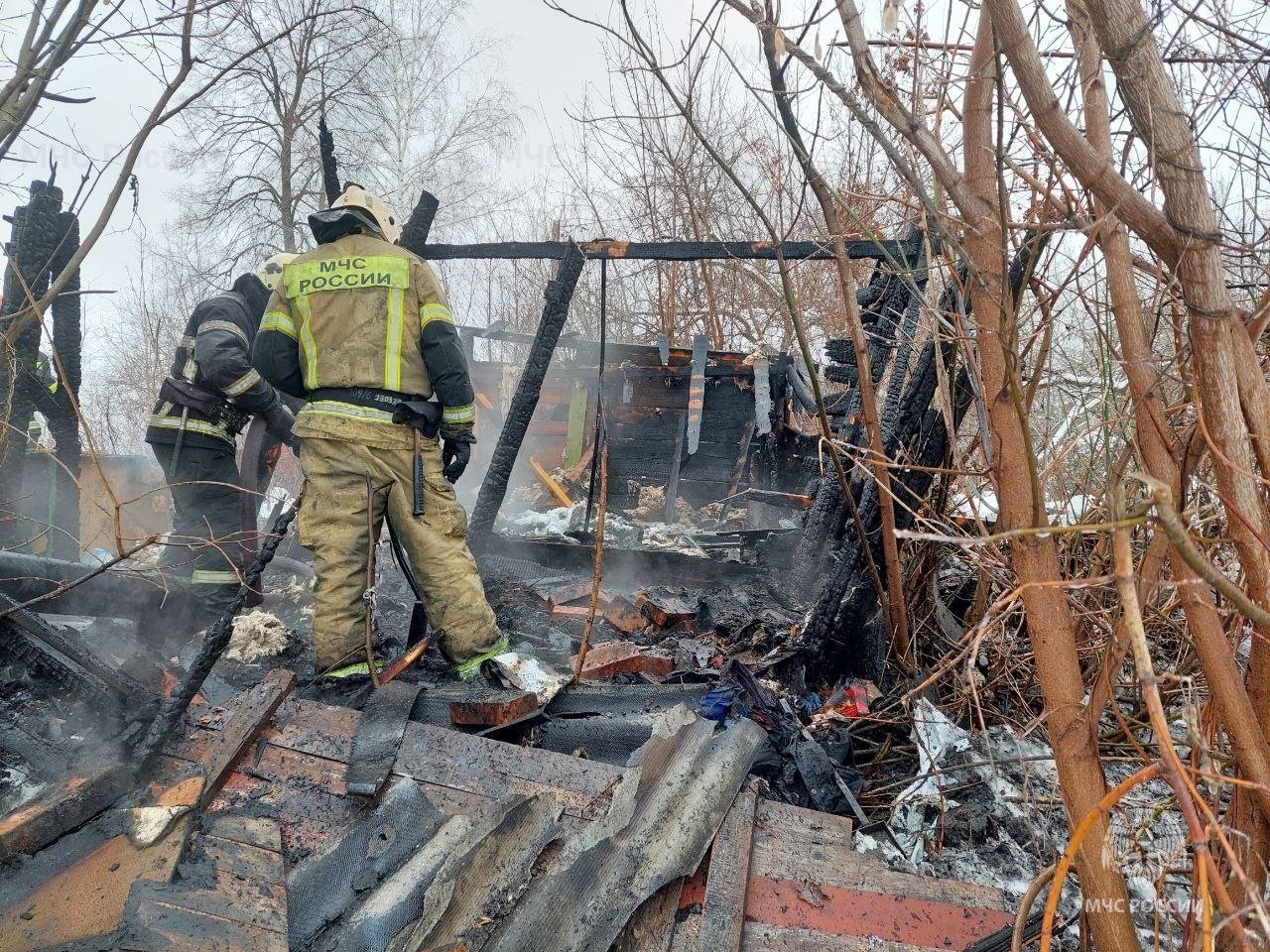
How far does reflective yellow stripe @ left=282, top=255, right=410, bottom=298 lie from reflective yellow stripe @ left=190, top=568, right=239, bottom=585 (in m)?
1.89

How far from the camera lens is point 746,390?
9.67 metres

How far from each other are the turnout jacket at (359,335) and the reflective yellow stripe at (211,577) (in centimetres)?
146

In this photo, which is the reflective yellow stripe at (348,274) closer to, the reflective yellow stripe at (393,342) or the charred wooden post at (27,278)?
the reflective yellow stripe at (393,342)

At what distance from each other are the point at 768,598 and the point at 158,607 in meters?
3.78

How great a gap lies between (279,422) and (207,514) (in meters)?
0.70

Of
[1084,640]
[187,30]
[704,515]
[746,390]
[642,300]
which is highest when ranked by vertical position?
[642,300]

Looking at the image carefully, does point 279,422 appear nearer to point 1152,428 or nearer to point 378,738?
point 378,738

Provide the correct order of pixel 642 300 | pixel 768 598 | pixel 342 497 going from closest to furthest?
pixel 342 497 < pixel 768 598 < pixel 642 300

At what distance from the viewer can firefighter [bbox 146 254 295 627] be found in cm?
430

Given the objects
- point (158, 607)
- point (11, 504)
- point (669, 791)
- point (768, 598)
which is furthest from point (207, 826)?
point (11, 504)

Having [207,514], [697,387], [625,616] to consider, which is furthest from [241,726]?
[697,387]

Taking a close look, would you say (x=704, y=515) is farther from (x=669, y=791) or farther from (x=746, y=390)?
(x=669, y=791)

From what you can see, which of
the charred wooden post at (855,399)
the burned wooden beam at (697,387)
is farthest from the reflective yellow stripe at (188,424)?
the burned wooden beam at (697,387)

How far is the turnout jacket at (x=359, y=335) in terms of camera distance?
357cm
